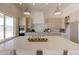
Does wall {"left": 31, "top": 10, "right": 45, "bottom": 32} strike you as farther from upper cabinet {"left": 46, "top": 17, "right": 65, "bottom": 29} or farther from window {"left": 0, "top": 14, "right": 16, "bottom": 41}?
window {"left": 0, "top": 14, "right": 16, "bottom": 41}

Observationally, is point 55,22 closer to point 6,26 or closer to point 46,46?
point 46,46

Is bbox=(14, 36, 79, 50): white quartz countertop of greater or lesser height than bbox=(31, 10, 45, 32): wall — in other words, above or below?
below

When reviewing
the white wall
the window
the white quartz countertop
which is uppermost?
the white wall

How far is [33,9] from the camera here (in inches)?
83.1

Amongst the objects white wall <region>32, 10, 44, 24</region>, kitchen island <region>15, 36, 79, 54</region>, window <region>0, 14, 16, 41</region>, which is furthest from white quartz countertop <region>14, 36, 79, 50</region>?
white wall <region>32, 10, 44, 24</region>

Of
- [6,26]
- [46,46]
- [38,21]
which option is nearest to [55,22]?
[38,21]

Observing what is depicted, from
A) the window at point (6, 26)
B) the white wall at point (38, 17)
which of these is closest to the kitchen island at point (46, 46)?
the window at point (6, 26)

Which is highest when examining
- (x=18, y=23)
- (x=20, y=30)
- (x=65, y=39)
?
(x=18, y=23)

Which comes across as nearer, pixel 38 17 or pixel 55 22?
pixel 55 22

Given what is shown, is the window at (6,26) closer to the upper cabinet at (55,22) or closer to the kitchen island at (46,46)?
the kitchen island at (46,46)

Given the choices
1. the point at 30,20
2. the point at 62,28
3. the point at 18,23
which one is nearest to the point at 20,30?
the point at 18,23
